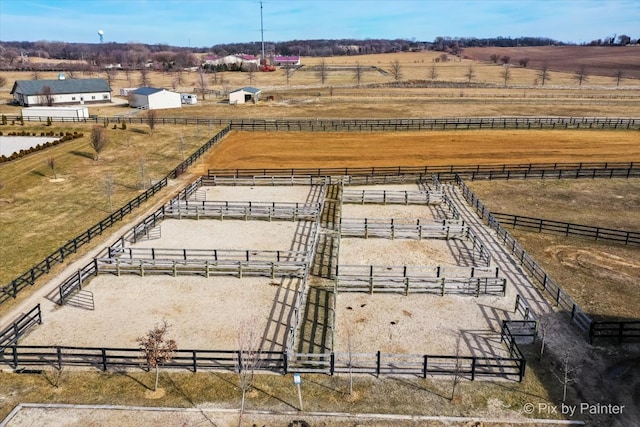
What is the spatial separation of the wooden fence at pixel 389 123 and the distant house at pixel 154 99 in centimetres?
1248

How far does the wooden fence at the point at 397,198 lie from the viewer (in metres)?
36.7

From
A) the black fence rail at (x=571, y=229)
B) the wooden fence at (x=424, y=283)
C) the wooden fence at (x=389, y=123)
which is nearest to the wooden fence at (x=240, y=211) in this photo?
the wooden fence at (x=424, y=283)

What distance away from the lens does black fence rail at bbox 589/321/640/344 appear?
18550 millimetres

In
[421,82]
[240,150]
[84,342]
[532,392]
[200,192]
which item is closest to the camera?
[532,392]

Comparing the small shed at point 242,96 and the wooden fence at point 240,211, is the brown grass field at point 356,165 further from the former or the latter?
the wooden fence at point 240,211

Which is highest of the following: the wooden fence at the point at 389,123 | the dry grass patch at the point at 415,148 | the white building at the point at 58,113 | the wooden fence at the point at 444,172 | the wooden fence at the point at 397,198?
the white building at the point at 58,113

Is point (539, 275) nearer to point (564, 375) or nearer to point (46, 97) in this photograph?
point (564, 375)

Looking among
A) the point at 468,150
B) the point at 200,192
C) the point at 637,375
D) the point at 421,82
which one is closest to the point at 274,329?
the point at 637,375

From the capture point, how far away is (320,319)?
2073 cm

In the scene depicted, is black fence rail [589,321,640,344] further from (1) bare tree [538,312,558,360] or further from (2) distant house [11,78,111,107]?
(2) distant house [11,78,111,107]

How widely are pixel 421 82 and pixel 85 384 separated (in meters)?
137

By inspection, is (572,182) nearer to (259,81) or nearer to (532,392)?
(532,392)

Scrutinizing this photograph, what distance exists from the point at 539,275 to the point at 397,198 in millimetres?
14331

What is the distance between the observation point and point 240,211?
33938 millimetres
